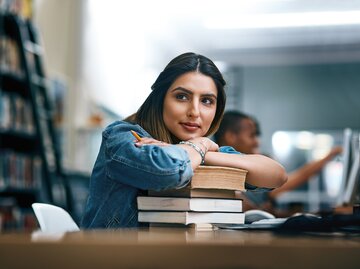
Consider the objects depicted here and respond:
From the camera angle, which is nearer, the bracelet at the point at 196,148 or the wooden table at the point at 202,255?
the wooden table at the point at 202,255

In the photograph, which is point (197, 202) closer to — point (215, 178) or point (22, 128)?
point (215, 178)

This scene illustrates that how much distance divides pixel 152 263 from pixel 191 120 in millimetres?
671

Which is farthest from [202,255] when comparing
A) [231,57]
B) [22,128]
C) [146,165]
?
[231,57]

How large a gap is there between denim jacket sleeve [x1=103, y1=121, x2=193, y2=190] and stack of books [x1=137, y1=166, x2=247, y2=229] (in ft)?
0.12

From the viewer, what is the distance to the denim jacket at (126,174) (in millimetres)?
979

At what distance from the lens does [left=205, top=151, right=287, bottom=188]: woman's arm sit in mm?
1069

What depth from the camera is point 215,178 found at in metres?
1.04

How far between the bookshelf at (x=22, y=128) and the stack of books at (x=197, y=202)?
9.83 ft

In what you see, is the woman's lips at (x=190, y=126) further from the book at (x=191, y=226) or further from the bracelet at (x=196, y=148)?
the book at (x=191, y=226)

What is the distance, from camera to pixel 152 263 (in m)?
0.42

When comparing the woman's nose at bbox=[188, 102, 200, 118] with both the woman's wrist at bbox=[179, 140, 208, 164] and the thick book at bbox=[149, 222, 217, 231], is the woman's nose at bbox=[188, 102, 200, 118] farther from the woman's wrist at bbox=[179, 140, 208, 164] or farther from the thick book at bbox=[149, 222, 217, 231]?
the thick book at bbox=[149, 222, 217, 231]

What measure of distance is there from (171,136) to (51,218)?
305 millimetres

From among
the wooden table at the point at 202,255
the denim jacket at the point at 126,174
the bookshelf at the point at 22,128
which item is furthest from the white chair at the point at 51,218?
the bookshelf at the point at 22,128

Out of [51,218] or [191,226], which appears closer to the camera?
[191,226]
